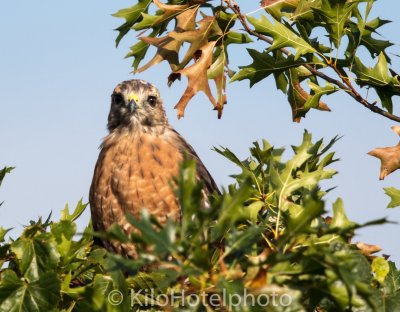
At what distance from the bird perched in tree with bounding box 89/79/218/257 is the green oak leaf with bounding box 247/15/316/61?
221 cm

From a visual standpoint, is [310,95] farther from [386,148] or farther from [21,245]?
[21,245]

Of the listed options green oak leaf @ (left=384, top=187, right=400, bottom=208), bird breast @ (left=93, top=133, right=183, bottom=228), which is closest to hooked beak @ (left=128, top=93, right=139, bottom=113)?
bird breast @ (left=93, top=133, right=183, bottom=228)

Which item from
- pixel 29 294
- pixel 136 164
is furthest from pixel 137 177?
pixel 29 294

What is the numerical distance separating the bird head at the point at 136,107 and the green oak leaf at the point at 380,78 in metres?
3.37

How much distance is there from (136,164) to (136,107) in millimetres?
893

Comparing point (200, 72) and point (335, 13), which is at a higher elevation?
point (335, 13)

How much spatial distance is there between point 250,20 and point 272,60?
35cm

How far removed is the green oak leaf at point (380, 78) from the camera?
231 inches

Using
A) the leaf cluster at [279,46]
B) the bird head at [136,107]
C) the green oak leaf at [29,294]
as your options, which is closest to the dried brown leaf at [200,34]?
the leaf cluster at [279,46]

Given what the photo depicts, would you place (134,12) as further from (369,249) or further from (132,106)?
(369,249)

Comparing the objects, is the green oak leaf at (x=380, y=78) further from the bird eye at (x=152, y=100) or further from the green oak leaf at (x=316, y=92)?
the bird eye at (x=152, y=100)

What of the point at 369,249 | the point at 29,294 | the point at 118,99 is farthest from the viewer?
the point at 118,99

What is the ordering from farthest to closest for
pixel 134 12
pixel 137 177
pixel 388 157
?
pixel 137 177 → pixel 134 12 → pixel 388 157

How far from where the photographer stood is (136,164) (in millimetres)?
8219
